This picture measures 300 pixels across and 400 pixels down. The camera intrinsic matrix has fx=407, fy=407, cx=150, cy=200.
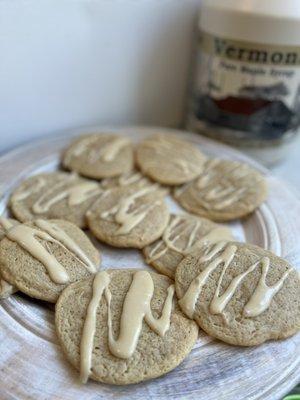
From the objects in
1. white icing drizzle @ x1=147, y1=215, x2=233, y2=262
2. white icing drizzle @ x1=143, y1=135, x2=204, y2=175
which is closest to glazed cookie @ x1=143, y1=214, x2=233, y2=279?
white icing drizzle @ x1=147, y1=215, x2=233, y2=262

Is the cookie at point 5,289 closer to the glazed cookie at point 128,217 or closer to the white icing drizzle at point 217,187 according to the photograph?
the glazed cookie at point 128,217

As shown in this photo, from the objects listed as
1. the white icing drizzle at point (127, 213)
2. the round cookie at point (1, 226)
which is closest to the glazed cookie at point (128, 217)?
the white icing drizzle at point (127, 213)

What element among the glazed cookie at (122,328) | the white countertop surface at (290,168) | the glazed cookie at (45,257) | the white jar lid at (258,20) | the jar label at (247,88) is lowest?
the white countertop surface at (290,168)

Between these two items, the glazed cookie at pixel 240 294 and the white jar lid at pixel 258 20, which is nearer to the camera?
the glazed cookie at pixel 240 294

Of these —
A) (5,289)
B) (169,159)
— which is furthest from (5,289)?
(169,159)

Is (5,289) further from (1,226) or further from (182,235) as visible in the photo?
(182,235)

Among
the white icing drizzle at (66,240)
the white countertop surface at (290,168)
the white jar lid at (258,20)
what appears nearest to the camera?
the white icing drizzle at (66,240)
